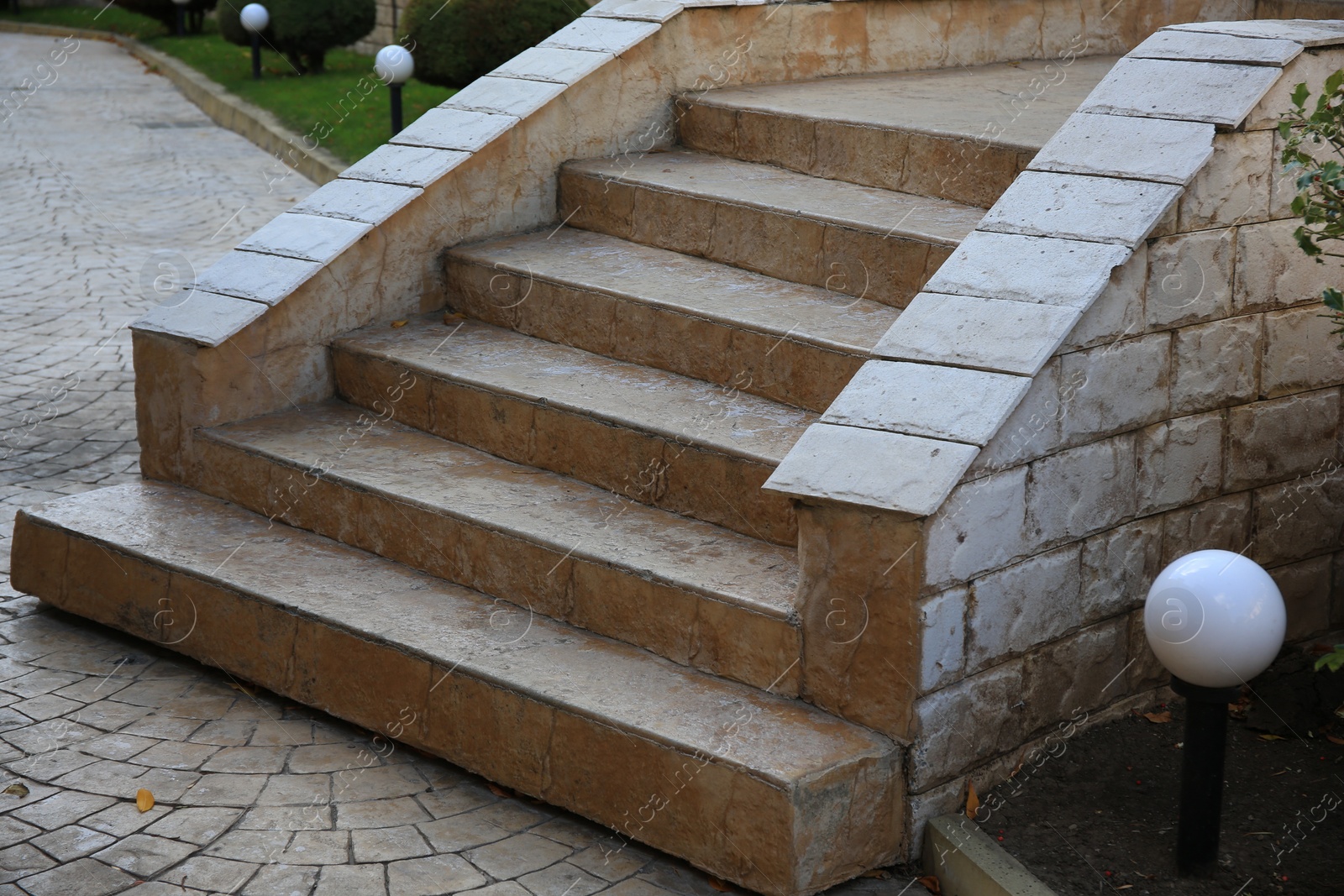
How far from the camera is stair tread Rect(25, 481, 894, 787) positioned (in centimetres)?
403

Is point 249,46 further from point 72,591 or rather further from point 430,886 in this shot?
point 430,886

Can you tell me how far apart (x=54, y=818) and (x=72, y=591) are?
1459mm

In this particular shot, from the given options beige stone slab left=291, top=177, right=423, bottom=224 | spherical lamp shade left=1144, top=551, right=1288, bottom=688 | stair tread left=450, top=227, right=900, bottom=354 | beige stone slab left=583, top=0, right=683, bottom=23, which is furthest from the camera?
beige stone slab left=583, top=0, right=683, bottom=23

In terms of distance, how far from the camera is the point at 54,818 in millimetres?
4285

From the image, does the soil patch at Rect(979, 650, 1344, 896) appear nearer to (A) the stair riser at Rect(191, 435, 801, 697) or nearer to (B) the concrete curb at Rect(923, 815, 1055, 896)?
(B) the concrete curb at Rect(923, 815, 1055, 896)

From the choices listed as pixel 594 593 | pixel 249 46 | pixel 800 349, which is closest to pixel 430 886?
pixel 594 593

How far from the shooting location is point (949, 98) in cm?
689

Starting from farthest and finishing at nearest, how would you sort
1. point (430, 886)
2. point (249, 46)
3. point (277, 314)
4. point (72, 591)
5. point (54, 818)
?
point (249, 46), point (277, 314), point (72, 591), point (54, 818), point (430, 886)

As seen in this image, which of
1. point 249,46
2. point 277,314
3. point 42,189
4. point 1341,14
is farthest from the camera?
point 249,46

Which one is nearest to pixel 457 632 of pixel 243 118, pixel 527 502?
pixel 527 502

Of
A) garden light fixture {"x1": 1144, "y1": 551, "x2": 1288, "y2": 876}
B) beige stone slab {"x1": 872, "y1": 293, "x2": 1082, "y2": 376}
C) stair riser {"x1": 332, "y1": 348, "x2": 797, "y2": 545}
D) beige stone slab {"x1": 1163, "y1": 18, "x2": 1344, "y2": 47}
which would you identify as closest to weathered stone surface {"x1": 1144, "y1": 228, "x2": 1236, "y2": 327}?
beige stone slab {"x1": 872, "y1": 293, "x2": 1082, "y2": 376}

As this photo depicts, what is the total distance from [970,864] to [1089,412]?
136 cm

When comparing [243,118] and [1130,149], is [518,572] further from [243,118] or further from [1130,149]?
[243,118]

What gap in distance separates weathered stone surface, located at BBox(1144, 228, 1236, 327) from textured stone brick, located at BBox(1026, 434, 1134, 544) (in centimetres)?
43
